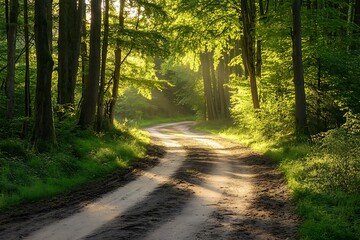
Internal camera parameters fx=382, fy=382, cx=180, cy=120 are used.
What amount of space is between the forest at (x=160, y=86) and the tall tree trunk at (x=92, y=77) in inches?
1.9

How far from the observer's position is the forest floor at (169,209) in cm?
730

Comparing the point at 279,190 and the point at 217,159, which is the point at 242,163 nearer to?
the point at 217,159

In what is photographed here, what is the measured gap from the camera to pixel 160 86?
79.5ft

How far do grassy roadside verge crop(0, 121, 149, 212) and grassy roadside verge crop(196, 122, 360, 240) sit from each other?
21.2ft

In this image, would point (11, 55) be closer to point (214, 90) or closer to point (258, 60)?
point (258, 60)

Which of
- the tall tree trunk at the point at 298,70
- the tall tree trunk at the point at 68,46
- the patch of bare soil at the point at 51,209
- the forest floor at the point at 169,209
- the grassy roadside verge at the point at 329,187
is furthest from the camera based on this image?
the tall tree trunk at the point at 68,46

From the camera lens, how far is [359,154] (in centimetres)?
962

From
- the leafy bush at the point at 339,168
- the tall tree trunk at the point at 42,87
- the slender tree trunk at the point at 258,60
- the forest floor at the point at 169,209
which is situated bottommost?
the forest floor at the point at 169,209

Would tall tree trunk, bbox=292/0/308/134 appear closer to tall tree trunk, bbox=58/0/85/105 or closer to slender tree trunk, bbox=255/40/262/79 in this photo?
slender tree trunk, bbox=255/40/262/79

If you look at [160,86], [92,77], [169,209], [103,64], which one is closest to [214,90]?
[160,86]

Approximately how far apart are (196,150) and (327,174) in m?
11.0

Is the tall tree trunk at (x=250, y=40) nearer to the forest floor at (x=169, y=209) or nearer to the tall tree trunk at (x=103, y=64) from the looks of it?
the tall tree trunk at (x=103, y=64)

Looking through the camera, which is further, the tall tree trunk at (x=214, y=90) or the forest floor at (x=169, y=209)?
the tall tree trunk at (x=214, y=90)

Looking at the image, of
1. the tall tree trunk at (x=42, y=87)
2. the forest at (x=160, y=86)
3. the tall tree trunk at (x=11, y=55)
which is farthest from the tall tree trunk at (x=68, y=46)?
the tall tree trunk at (x=42, y=87)
